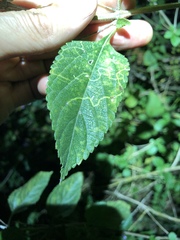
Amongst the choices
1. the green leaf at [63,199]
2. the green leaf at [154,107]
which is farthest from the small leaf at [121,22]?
the green leaf at [154,107]

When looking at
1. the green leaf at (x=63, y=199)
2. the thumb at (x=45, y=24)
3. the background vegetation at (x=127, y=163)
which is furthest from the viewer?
the background vegetation at (x=127, y=163)

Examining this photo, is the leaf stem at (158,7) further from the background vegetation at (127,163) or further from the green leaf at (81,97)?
the background vegetation at (127,163)

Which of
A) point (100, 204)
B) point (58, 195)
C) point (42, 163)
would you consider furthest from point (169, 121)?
point (42, 163)

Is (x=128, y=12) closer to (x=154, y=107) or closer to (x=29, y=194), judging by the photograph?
(x=29, y=194)

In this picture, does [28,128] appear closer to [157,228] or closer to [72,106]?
[157,228]

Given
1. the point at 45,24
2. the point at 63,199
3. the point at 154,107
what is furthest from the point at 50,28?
the point at 154,107
